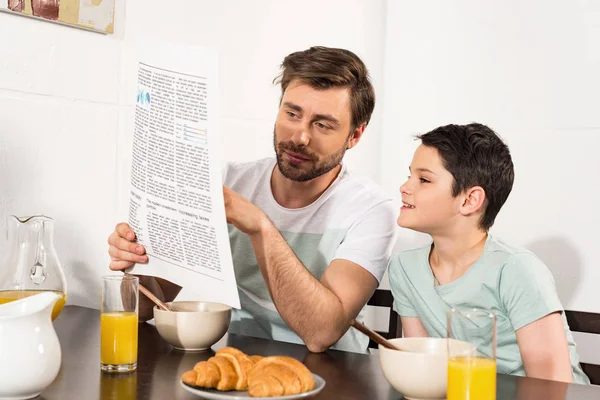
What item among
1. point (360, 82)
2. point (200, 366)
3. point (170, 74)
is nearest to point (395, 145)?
point (360, 82)

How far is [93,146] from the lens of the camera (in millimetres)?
1732


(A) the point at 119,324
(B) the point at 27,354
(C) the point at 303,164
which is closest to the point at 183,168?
(A) the point at 119,324

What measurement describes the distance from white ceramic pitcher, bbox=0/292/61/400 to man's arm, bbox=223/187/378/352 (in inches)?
17.0

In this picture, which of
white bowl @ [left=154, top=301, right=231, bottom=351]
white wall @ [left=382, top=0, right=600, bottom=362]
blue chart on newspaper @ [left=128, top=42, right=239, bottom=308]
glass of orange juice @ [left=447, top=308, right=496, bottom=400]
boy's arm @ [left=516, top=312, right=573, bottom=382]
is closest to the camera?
glass of orange juice @ [left=447, top=308, right=496, bottom=400]

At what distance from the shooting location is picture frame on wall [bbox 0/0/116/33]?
156 cm

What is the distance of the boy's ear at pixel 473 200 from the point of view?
1717 millimetres

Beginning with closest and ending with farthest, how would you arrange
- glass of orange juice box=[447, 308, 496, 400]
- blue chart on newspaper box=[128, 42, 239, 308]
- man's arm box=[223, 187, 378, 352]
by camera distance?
glass of orange juice box=[447, 308, 496, 400] → blue chart on newspaper box=[128, 42, 239, 308] → man's arm box=[223, 187, 378, 352]

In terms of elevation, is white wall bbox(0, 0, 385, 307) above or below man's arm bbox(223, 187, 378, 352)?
above

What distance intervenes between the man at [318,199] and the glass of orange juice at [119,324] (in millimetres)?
493

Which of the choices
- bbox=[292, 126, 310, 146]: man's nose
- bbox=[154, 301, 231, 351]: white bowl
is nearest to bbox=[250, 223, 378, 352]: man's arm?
bbox=[154, 301, 231, 351]: white bowl

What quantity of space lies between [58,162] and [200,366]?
948mm

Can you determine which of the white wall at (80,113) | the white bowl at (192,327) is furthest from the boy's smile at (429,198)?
the white bowl at (192,327)

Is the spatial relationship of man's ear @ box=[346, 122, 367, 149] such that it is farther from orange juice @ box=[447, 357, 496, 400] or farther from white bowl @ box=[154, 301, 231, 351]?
orange juice @ box=[447, 357, 496, 400]

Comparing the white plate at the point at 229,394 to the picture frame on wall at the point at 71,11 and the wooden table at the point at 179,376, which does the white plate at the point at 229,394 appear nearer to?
the wooden table at the point at 179,376
